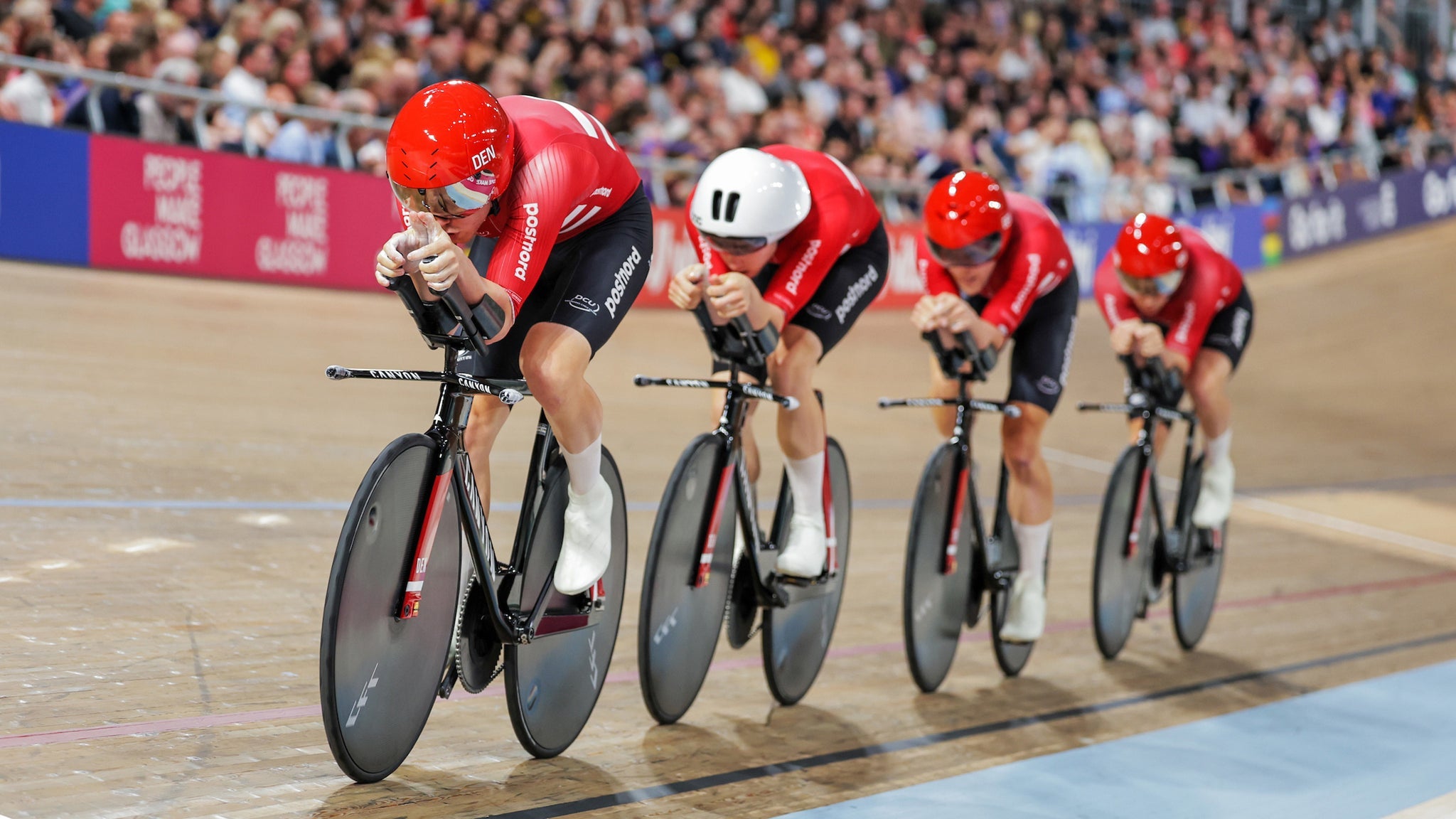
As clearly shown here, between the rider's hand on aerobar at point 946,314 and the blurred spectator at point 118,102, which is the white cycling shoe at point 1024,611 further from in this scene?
the blurred spectator at point 118,102

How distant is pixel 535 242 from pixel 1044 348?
7.31 ft

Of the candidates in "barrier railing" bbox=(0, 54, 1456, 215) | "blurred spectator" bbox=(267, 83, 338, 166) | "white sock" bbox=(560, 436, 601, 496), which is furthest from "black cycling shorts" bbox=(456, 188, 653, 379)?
"blurred spectator" bbox=(267, 83, 338, 166)

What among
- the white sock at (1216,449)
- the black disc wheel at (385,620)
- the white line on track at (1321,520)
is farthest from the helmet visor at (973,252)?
the white line on track at (1321,520)

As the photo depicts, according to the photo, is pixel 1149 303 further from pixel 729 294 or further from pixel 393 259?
pixel 393 259

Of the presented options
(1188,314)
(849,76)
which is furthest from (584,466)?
(849,76)

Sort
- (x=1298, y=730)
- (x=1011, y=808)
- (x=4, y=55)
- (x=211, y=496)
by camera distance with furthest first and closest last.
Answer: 1. (x=4, y=55)
2. (x=211, y=496)
3. (x=1298, y=730)
4. (x=1011, y=808)

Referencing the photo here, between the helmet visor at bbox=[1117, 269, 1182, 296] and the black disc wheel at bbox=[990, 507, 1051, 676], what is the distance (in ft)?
3.24

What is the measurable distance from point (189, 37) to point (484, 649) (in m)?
6.94

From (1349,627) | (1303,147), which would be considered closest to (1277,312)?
(1303,147)

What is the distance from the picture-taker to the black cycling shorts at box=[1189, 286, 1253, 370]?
529 centimetres

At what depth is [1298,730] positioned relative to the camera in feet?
13.8

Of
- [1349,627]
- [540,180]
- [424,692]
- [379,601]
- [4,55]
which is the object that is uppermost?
[4,55]

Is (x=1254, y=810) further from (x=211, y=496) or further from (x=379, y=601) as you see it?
(x=211, y=496)

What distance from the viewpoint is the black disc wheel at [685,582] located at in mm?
3295
